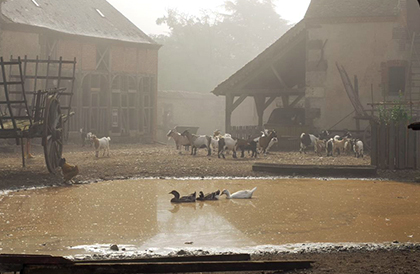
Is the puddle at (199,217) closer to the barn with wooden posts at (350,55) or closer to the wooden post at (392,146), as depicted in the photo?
the wooden post at (392,146)

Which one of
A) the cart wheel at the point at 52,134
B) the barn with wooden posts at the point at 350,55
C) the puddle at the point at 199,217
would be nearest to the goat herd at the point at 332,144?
the barn with wooden posts at the point at 350,55

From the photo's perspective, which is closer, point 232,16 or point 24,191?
point 24,191

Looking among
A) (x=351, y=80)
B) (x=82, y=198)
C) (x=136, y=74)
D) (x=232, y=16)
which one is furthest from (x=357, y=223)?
(x=232, y=16)

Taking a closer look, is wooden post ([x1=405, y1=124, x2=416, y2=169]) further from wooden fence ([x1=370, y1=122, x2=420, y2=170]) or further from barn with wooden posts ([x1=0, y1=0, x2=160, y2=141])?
barn with wooden posts ([x1=0, y1=0, x2=160, y2=141])

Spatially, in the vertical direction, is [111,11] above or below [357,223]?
above

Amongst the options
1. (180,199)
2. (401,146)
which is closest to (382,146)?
(401,146)

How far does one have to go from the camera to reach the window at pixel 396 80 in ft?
81.1

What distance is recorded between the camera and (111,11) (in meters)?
36.2

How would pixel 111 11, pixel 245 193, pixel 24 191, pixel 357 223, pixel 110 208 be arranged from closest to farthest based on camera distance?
pixel 357 223 → pixel 110 208 → pixel 245 193 → pixel 24 191 → pixel 111 11

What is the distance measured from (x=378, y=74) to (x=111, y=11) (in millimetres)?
17422

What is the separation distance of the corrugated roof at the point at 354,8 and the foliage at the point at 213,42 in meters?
33.2

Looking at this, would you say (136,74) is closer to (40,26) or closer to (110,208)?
(40,26)

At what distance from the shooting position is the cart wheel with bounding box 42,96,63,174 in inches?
522

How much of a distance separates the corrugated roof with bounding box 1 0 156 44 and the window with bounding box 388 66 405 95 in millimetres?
14156
